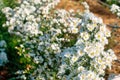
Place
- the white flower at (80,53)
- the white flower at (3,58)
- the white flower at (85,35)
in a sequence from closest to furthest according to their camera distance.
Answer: the white flower at (80,53), the white flower at (85,35), the white flower at (3,58)

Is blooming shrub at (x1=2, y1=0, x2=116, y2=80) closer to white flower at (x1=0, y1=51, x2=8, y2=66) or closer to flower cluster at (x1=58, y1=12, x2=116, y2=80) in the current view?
flower cluster at (x1=58, y1=12, x2=116, y2=80)

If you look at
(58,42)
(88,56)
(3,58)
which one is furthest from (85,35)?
(3,58)

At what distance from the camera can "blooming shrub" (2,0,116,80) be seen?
5.02 metres

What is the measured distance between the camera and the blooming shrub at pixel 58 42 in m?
5.02

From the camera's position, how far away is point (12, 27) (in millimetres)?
6043

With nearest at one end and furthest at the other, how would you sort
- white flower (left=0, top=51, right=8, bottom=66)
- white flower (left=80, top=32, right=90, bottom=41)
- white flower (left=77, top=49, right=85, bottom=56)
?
1. white flower (left=77, top=49, right=85, bottom=56)
2. white flower (left=80, top=32, right=90, bottom=41)
3. white flower (left=0, top=51, right=8, bottom=66)

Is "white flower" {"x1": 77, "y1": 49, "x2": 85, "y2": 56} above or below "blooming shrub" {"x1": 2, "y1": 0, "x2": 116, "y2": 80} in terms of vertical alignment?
below

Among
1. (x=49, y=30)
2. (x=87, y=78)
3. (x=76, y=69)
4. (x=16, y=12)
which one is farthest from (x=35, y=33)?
(x=87, y=78)

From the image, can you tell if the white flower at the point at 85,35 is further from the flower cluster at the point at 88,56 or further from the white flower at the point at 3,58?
the white flower at the point at 3,58

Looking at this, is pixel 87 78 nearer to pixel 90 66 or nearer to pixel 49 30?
pixel 90 66

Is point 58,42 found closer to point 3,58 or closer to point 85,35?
point 85,35

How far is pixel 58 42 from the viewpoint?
5664mm

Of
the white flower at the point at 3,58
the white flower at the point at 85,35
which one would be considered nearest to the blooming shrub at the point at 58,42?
the white flower at the point at 85,35

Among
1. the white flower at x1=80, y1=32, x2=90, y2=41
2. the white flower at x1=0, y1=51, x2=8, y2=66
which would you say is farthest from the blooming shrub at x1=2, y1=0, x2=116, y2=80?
the white flower at x1=0, y1=51, x2=8, y2=66
